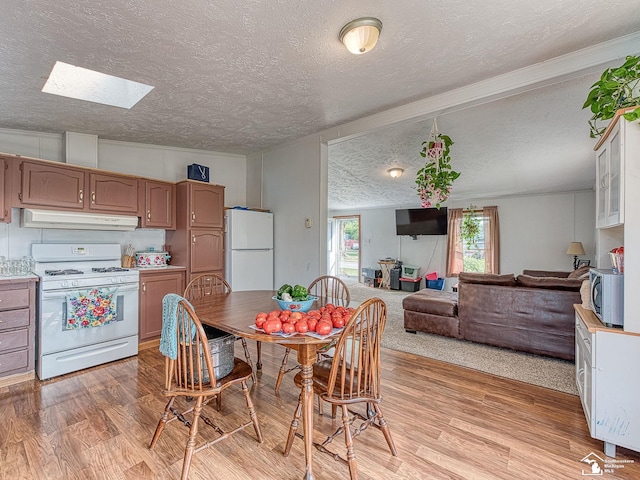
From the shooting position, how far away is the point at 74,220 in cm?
320

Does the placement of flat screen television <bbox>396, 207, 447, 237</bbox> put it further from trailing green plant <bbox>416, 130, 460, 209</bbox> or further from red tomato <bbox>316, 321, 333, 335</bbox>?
red tomato <bbox>316, 321, 333, 335</bbox>

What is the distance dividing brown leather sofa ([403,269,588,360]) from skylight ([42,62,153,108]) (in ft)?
12.9

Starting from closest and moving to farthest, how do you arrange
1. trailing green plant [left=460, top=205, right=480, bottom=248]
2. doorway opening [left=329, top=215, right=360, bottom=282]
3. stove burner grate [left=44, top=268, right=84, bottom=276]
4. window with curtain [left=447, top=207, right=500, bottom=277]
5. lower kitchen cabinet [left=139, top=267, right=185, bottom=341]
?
1. stove burner grate [left=44, top=268, right=84, bottom=276]
2. lower kitchen cabinet [left=139, top=267, right=185, bottom=341]
3. window with curtain [left=447, top=207, right=500, bottom=277]
4. trailing green plant [left=460, top=205, right=480, bottom=248]
5. doorway opening [left=329, top=215, right=360, bottom=282]

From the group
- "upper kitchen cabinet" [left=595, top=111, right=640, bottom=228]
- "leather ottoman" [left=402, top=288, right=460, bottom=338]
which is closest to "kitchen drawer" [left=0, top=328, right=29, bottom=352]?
"leather ottoman" [left=402, top=288, right=460, bottom=338]

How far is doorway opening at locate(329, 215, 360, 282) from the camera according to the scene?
10.0 meters

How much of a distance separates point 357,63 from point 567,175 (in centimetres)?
512

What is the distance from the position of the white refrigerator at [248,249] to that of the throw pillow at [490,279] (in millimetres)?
2611

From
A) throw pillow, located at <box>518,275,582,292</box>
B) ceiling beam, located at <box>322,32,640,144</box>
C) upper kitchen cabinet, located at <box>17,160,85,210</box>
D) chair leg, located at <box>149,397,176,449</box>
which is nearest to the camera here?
chair leg, located at <box>149,397,176,449</box>

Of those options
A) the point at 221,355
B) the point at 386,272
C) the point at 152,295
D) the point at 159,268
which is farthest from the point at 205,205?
the point at 386,272

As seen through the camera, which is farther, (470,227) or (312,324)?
(470,227)

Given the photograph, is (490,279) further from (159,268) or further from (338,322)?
(159,268)

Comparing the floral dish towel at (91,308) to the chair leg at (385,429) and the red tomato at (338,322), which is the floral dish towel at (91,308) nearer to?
the red tomato at (338,322)

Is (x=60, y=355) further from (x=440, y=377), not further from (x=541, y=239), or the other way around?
(x=541, y=239)

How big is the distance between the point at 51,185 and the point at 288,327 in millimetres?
3110
